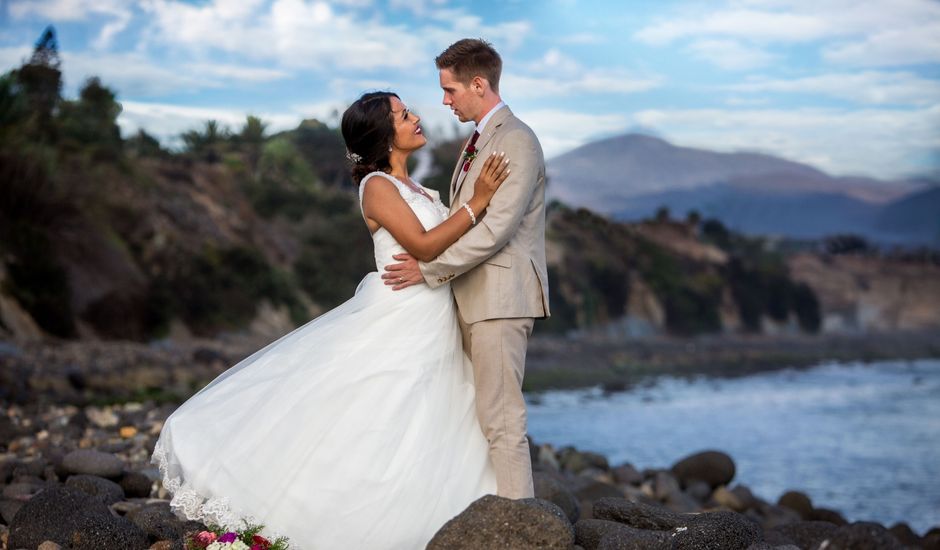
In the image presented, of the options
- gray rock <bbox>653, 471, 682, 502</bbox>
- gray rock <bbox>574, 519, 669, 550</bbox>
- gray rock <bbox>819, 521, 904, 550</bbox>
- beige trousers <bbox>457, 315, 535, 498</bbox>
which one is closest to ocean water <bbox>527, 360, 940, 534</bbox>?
gray rock <bbox>653, 471, 682, 502</bbox>

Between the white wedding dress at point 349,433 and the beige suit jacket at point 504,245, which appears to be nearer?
the white wedding dress at point 349,433

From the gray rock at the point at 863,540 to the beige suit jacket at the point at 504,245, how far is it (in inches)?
81.0

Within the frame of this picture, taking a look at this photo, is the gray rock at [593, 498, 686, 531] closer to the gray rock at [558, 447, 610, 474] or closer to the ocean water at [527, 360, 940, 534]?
the gray rock at [558, 447, 610, 474]

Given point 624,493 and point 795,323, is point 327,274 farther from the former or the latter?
point 795,323

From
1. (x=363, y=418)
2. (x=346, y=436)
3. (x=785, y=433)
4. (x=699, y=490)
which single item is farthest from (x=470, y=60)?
(x=785, y=433)

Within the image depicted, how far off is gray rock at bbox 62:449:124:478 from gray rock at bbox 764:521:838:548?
4.28 m

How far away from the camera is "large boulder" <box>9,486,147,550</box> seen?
525cm

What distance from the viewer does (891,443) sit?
32281 mm

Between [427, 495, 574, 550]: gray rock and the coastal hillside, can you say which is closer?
[427, 495, 574, 550]: gray rock

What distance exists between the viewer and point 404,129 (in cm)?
575

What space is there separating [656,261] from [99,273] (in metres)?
39.9

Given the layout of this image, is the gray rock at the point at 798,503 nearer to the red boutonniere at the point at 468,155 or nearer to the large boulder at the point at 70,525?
the red boutonniere at the point at 468,155

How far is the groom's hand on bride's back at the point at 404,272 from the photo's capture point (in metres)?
5.50

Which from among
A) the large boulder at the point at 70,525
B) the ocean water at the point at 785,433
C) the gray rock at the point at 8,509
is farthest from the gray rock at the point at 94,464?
the ocean water at the point at 785,433
